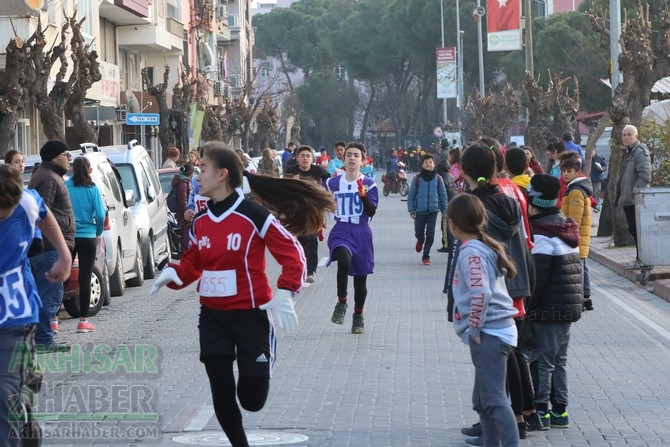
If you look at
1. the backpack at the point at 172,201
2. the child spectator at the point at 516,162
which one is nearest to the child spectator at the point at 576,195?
the child spectator at the point at 516,162

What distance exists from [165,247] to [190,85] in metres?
24.9

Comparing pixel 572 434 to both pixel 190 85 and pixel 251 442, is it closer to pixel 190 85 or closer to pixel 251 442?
pixel 251 442

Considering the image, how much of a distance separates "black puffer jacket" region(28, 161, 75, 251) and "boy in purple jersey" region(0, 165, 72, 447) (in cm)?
564

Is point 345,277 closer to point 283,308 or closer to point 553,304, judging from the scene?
point 553,304

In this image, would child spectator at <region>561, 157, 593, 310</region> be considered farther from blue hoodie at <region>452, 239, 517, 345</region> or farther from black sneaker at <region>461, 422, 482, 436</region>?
blue hoodie at <region>452, 239, 517, 345</region>

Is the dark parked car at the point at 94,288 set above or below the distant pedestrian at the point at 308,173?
below

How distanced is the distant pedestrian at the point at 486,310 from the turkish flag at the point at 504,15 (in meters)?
39.2

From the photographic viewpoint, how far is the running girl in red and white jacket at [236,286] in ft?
21.8

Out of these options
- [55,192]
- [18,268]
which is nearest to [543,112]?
[55,192]

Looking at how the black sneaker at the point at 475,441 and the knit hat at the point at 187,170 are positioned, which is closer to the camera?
the black sneaker at the point at 475,441

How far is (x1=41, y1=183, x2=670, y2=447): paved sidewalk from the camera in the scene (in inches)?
324

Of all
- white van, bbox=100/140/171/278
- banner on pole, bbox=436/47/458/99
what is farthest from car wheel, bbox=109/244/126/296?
banner on pole, bbox=436/47/458/99

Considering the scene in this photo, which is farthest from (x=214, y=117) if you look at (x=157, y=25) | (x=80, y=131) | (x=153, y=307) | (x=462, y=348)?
(x=462, y=348)

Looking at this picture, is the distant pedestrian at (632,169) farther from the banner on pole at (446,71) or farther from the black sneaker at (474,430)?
the banner on pole at (446,71)
